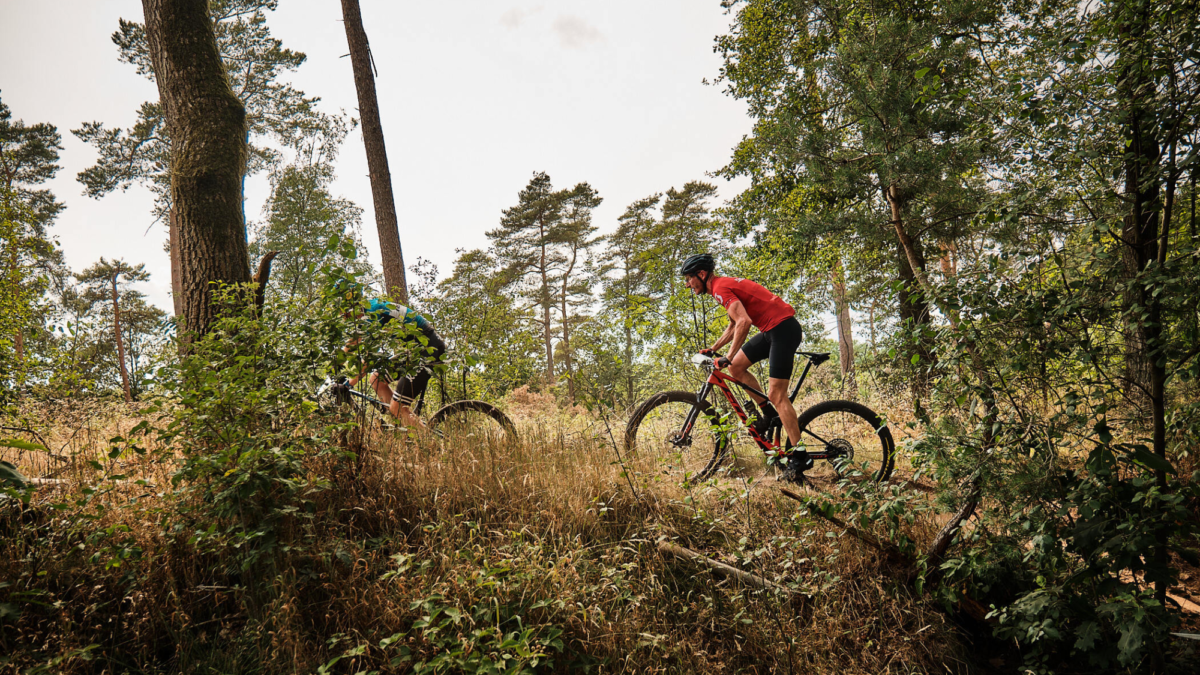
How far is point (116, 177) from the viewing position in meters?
15.6

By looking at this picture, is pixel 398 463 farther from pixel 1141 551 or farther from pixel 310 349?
pixel 1141 551

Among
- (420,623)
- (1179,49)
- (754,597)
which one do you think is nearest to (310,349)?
(420,623)

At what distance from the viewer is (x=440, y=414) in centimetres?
474

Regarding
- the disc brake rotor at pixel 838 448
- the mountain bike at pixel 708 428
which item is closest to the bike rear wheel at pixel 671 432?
the mountain bike at pixel 708 428

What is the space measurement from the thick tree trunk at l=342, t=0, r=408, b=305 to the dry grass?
13.0 ft

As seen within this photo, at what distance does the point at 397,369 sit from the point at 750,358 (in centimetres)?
304

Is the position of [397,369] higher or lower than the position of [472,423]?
higher

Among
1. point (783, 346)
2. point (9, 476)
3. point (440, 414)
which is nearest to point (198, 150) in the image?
point (440, 414)

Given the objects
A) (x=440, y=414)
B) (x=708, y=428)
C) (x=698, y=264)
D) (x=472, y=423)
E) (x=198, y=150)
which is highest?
(x=198, y=150)

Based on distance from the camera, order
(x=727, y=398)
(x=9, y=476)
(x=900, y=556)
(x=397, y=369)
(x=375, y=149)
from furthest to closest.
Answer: (x=375, y=149) < (x=727, y=398) < (x=900, y=556) < (x=397, y=369) < (x=9, y=476)

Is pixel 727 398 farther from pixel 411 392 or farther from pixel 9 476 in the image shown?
pixel 9 476

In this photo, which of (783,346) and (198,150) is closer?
(198,150)

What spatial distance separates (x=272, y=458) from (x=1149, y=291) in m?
4.22

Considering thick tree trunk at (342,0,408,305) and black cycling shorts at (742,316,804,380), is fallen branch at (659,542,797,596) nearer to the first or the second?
black cycling shorts at (742,316,804,380)
